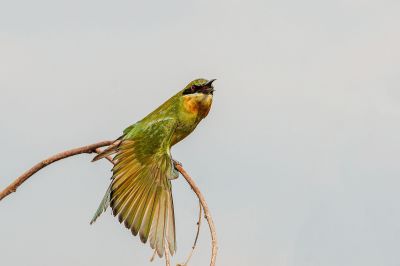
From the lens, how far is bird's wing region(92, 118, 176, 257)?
11.4 feet

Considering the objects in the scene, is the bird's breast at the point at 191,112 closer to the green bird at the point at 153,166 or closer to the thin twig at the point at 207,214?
the green bird at the point at 153,166

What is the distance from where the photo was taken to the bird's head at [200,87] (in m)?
4.20

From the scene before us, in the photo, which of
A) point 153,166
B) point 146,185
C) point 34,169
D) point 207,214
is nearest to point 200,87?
point 153,166

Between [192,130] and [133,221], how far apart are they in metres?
1.06

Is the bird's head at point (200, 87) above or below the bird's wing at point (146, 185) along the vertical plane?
above

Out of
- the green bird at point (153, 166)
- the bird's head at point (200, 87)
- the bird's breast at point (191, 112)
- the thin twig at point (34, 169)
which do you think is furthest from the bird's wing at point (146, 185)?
the thin twig at point (34, 169)

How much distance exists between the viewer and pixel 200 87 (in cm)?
420

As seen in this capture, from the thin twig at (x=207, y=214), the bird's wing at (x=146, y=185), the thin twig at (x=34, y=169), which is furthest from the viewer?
the bird's wing at (x=146, y=185)

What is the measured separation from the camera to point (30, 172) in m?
3.12

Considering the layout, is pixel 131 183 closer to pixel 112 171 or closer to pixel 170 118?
pixel 112 171

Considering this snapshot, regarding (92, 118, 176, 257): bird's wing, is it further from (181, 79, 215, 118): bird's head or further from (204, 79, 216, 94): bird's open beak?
(204, 79, 216, 94): bird's open beak

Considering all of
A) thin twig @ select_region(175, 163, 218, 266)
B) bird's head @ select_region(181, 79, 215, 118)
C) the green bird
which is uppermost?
bird's head @ select_region(181, 79, 215, 118)

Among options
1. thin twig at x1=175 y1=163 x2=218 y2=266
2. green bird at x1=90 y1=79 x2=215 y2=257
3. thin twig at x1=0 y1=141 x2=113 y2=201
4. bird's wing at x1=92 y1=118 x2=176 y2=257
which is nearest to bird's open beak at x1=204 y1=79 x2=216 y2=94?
green bird at x1=90 y1=79 x2=215 y2=257

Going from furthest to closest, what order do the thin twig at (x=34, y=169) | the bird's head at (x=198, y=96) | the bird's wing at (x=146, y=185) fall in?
the bird's head at (x=198, y=96), the bird's wing at (x=146, y=185), the thin twig at (x=34, y=169)
